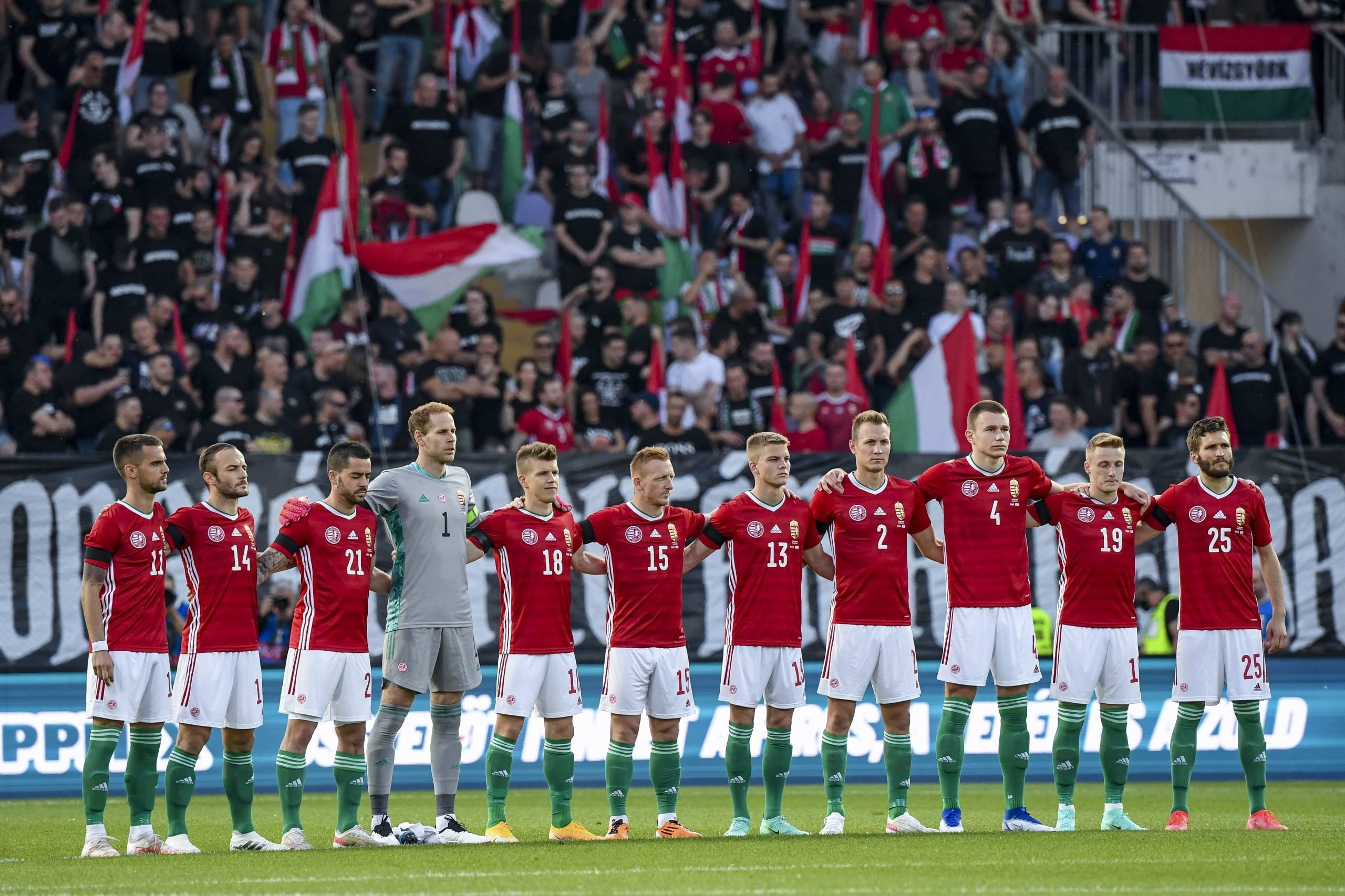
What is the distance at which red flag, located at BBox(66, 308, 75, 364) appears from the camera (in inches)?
718

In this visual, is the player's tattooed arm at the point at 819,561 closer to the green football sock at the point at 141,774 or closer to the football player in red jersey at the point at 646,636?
the football player in red jersey at the point at 646,636

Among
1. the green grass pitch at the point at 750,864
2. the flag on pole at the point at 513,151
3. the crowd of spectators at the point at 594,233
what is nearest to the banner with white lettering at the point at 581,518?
the crowd of spectators at the point at 594,233

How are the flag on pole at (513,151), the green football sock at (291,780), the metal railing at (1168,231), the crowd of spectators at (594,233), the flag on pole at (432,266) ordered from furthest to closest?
the metal railing at (1168,231) < the flag on pole at (513,151) < the flag on pole at (432,266) < the crowd of spectators at (594,233) < the green football sock at (291,780)

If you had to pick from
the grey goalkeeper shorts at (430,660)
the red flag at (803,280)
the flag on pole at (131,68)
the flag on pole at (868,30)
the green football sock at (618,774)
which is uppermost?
the flag on pole at (868,30)

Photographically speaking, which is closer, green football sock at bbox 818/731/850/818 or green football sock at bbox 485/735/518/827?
green football sock at bbox 485/735/518/827

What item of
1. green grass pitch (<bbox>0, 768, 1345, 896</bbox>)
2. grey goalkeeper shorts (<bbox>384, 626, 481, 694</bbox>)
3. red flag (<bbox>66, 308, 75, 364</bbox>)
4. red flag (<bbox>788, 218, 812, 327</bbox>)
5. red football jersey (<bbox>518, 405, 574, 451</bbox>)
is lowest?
green grass pitch (<bbox>0, 768, 1345, 896</bbox>)

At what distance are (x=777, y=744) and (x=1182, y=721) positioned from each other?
264 centimetres

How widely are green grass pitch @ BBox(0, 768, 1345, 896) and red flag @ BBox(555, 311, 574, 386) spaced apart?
7100 mm

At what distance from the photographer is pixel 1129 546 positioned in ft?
39.2

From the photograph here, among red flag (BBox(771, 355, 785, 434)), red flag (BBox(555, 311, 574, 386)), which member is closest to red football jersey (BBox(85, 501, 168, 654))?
red flag (BBox(555, 311, 574, 386))

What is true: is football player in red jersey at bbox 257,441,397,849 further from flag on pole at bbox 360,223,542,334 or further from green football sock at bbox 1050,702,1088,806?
flag on pole at bbox 360,223,542,334

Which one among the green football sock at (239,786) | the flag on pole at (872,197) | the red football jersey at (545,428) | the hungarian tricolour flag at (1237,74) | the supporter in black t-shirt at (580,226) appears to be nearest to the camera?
the green football sock at (239,786)

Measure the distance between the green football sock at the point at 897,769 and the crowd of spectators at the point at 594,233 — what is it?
6.70m

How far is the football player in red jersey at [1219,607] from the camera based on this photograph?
11859mm
